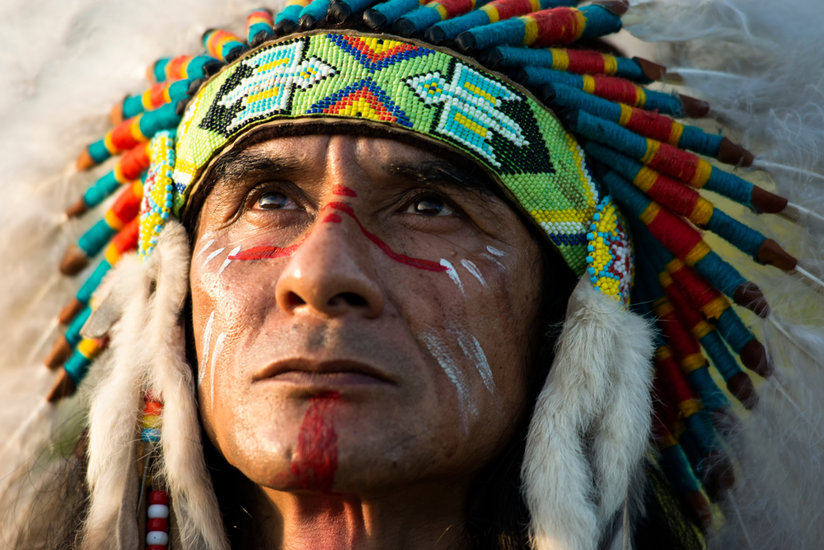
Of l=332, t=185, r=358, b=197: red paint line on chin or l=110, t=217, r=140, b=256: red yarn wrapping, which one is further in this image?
l=110, t=217, r=140, b=256: red yarn wrapping

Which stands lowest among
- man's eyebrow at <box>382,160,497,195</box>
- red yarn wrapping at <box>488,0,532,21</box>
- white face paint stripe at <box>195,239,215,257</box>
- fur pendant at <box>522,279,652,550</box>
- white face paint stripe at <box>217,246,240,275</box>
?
fur pendant at <box>522,279,652,550</box>

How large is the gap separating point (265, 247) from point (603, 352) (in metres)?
0.95

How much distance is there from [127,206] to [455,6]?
1263 mm

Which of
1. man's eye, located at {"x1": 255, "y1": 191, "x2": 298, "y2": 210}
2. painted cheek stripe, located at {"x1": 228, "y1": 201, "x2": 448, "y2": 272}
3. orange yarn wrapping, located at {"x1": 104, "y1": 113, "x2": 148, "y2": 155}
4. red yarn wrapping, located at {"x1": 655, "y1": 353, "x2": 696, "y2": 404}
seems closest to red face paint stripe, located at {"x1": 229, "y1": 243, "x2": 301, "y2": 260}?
painted cheek stripe, located at {"x1": 228, "y1": 201, "x2": 448, "y2": 272}

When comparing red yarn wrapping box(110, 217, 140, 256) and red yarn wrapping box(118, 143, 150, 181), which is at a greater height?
red yarn wrapping box(118, 143, 150, 181)

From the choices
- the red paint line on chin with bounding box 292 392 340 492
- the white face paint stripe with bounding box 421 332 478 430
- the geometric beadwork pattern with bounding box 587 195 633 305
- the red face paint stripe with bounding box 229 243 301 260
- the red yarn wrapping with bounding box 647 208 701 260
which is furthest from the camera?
the red yarn wrapping with bounding box 647 208 701 260

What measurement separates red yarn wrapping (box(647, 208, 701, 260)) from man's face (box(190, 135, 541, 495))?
0.40 metres

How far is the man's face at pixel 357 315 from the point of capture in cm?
209

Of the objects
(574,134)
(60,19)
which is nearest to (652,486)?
(574,134)

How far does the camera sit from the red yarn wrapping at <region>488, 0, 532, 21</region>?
2.63 metres

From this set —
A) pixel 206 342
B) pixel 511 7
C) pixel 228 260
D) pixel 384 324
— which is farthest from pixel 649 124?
pixel 206 342

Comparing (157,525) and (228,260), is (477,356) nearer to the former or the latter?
(228,260)

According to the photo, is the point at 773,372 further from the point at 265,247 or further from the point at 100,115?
the point at 100,115

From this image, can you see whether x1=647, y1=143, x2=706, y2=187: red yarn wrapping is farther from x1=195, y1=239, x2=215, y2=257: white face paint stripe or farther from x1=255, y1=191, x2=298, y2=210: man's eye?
x1=195, y1=239, x2=215, y2=257: white face paint stripe
